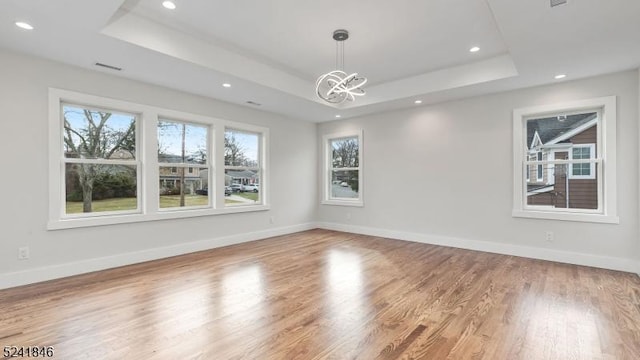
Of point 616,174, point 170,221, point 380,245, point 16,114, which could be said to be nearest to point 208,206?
point 170,221

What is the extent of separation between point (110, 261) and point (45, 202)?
1.04 m

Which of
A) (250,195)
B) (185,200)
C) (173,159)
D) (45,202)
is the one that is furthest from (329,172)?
(45,202)

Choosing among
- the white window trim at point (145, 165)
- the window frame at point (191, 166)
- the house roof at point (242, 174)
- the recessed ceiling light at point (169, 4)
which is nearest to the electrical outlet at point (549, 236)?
the white window trim at point (145, 165)

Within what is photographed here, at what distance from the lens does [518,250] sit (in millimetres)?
4672

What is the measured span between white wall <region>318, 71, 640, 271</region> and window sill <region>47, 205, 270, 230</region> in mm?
2778

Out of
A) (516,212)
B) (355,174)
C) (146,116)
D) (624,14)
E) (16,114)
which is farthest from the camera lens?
(355,174)

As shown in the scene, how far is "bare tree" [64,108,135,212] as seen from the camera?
3891 mm

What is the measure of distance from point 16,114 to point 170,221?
2.18 meters

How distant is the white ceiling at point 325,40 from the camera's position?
8.95ft

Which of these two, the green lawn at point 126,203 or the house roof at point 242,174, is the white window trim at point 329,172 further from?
the green lawn at point 126,203

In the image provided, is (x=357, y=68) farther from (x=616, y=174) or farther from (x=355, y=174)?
(x=616, y=174)

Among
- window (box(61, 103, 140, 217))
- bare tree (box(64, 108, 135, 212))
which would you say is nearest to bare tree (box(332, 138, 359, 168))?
window (box(61, 103, 140, 217))

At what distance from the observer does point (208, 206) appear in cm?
529

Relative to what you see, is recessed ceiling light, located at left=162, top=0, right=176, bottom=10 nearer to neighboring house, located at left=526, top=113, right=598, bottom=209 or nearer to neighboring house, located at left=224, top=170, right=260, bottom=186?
neighboring house, located at left=224, top=170, right=260, bottom=186
